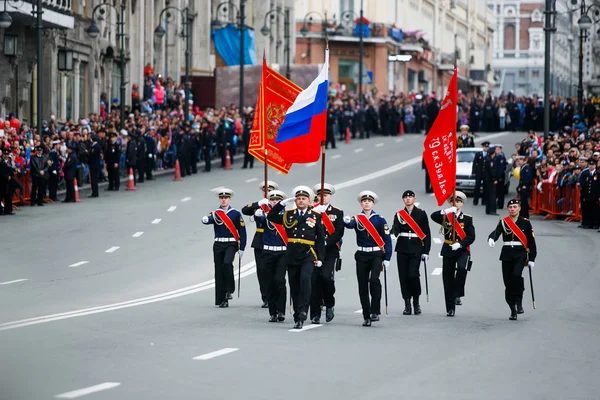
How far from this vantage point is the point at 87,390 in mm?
11086

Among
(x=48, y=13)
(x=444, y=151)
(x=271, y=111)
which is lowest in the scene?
(x=444, y=151)

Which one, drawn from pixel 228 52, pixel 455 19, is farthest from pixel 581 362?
pixel 455 19

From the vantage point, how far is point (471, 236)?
18.3m

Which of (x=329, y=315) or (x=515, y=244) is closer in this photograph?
(x=329, y=315)

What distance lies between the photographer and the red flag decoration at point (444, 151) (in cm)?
1809

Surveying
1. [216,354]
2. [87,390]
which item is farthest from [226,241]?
[87,390]

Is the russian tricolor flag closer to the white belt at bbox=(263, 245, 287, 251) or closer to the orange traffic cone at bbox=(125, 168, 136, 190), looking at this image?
the white belt at bbox=(263, 245, 287, 251)

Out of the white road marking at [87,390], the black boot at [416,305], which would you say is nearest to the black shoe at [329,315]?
the black boot at [416,305]

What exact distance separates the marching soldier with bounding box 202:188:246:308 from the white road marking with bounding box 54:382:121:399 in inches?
274

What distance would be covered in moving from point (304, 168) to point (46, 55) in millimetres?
9302

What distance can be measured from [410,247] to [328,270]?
1.49 m

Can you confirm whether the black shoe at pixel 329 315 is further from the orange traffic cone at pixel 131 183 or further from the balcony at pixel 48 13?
the balcony at pixel 48 13

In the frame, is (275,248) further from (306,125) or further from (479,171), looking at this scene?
(479,171)

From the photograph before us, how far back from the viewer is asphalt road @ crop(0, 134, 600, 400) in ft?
38.6
